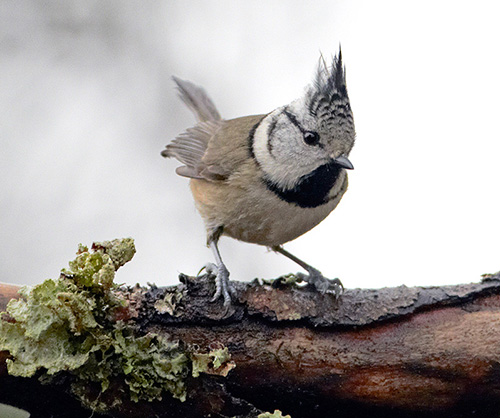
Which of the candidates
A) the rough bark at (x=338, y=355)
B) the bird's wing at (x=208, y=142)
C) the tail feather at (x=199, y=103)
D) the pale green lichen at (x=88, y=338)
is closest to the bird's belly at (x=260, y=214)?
the bird's wing at (x=208, y=142)

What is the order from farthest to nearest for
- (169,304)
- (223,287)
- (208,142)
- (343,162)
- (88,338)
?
(208,142) → (343,162) → (223,287) → (169,304) → (88,338)

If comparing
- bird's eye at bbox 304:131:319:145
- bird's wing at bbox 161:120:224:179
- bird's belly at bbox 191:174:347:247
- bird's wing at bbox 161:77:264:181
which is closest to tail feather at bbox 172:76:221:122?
bird's wing at bbox 161:77:264:181

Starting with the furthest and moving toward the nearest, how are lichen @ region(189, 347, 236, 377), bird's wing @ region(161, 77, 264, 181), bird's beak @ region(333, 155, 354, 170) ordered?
bird's wing @ region(161, 77, 264, 181) → bird's beak @ region(333, 155, 354, 170) → lichen @ region(189, 347, 236, 377)

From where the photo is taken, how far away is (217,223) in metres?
2.88

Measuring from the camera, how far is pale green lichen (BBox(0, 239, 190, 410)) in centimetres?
172

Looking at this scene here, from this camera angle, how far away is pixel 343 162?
2600mm

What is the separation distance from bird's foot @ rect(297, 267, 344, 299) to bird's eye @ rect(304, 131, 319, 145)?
59 centimetres

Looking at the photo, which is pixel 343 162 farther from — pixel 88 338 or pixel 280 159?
pixel 88 338

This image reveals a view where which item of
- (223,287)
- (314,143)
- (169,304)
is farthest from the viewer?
(314,143)

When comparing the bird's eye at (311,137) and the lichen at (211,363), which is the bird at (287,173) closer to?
the bird's eye at (311,137)

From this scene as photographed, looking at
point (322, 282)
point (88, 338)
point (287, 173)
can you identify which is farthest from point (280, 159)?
point (88, 338)

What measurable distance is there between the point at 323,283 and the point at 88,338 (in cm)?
104

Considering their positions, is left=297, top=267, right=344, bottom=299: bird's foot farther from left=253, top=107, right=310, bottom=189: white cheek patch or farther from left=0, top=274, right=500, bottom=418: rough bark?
left=253, top=107, right=310, bottom=189: white cheek patch

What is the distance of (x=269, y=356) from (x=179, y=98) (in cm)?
241
